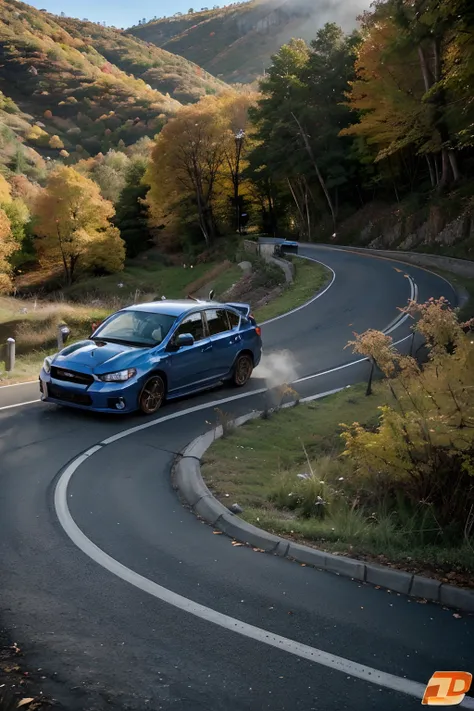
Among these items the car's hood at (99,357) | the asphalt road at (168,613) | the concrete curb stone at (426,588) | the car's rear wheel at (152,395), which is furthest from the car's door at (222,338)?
the concrete curb stone at (426,588)

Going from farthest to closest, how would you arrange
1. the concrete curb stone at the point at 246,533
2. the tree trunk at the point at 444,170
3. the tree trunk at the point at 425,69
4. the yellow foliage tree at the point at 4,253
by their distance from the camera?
the yellow foliage tree at the point at 4,253
the tree trunk at the point at 444,170
the tree trunk at the point at 425,69
the concrete curb stone at the point at 246,533

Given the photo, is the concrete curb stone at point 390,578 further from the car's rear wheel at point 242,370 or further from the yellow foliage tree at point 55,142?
the yellow foliage tree at point 55,142

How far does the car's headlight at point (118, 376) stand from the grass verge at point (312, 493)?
1836 millimetres

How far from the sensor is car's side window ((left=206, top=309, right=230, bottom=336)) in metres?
12.8

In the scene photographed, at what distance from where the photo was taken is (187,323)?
40.0 ft

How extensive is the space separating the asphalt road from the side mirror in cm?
315

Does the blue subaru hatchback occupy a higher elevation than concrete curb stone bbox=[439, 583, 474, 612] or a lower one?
higher

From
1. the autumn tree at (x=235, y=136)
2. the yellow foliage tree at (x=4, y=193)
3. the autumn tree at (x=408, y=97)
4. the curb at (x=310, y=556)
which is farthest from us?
the yellow foliage tree at (x=4, y=193)

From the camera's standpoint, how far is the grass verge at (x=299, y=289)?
80.4 ft

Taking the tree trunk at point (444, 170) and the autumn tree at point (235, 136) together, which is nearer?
the tree trunk at point (444, 170)

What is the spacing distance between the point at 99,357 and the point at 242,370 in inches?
145

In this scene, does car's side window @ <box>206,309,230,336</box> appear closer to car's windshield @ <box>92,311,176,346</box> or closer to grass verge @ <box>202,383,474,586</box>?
car's windshield @ <box>92,311,176,346</box>
